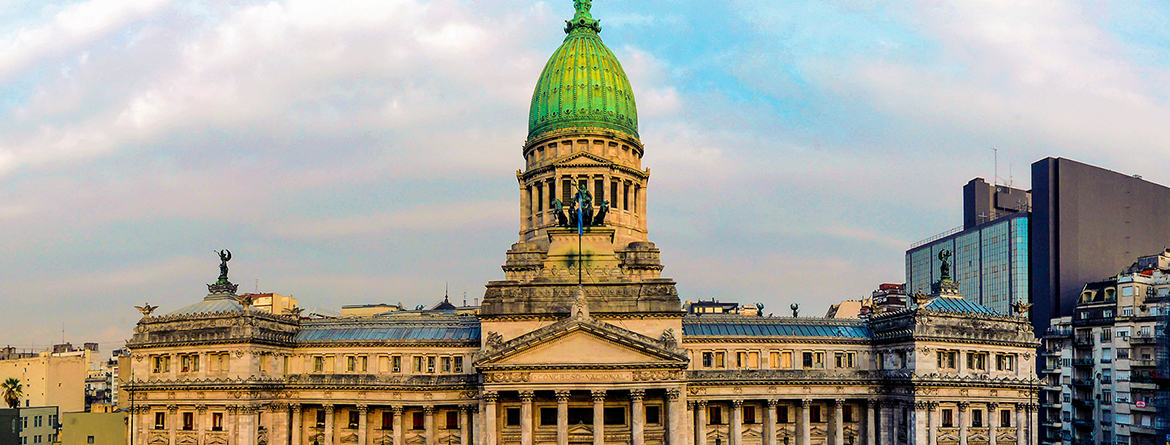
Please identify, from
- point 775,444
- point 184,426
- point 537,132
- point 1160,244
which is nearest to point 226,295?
point 184,426

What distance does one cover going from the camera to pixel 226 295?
105 m

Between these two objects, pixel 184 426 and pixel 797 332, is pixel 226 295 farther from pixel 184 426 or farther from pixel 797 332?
pixel 797 332

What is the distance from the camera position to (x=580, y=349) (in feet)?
287

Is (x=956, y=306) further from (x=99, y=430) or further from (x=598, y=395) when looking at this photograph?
(x=99, y=430)

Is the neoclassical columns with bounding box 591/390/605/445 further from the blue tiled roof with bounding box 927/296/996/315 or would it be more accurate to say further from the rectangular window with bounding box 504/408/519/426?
the blue tiled roof with bounding box 927/296/996/315

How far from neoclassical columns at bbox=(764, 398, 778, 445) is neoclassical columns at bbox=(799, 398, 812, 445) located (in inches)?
113

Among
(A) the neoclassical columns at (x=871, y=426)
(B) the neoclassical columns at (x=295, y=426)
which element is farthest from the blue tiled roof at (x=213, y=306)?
(A) the neoclassical columns at (x=871, y=426)

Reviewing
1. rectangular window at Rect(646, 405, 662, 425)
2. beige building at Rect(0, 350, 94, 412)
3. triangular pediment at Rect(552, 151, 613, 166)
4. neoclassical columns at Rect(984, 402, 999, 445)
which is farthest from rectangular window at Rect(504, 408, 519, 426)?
beige building at Rect(0, 350, 94, 412)

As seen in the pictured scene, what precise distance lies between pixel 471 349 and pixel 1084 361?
83606 mm

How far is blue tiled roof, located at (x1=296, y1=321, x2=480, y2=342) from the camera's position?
9919 cm

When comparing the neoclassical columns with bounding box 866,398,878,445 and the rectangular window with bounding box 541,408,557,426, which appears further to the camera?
the neoclassical columns with bounding box 866,398,878,445

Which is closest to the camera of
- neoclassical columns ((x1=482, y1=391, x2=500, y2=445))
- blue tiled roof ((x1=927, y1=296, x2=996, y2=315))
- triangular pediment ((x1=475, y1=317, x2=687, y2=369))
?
triangular pediment ((x1=475, y1=317, x2=687, y2=369))

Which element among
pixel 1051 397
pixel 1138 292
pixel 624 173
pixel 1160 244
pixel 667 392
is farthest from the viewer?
pixel 1160 244

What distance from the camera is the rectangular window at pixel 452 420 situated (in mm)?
97875
